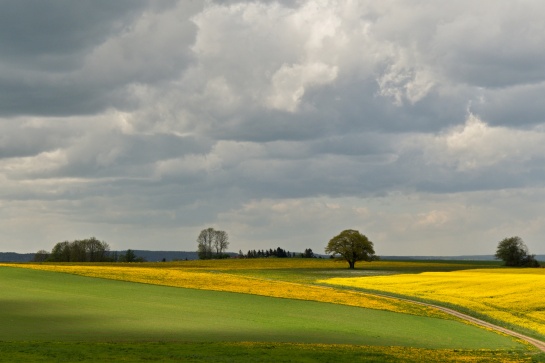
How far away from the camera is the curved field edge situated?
32.9m

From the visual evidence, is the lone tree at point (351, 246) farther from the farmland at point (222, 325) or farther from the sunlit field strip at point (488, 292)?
the farmland at point (222, 325)

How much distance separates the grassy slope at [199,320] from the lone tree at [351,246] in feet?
256

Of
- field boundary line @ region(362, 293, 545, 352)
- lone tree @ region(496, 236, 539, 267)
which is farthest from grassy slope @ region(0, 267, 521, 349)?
lone tree @ region(496, 236, 539, 267)

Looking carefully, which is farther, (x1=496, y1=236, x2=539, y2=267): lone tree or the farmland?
(x1=496, y1=236, x2=539, y2=267): lone tree

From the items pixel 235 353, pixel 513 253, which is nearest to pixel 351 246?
pixel 513 253

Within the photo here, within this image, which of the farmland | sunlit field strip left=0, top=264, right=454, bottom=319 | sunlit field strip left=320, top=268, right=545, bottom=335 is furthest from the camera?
sunlit field strip left=0, top=264, right=454, bottom=319

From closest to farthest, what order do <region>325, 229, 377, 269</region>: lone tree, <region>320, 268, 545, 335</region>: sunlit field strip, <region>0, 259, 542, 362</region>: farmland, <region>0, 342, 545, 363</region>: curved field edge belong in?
<region>0, 342, 545, 363</region>: curved field edge
<region>0, 259, 542, 362</region>: farmland
<region>320, 268, 545, 335</region>: sunlit field strip
<region>325, 229, 377, 269</region>: lone tree

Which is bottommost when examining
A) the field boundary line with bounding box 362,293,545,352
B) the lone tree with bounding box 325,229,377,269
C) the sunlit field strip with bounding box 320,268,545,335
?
the field boundary line with bounding box 362,293,545,352

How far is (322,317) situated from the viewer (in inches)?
2231

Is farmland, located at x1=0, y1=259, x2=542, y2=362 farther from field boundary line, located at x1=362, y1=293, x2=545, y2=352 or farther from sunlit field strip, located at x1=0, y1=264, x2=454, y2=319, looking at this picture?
field boundary line, located at x1=362, y1=293, x2=545, y2=352

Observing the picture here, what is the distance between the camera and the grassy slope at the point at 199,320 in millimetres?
43562

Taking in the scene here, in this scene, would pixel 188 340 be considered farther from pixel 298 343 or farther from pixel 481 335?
pixel 481 335

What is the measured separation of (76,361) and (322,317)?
28.8m

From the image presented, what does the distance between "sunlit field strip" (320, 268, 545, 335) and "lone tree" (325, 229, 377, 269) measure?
1600 inches
